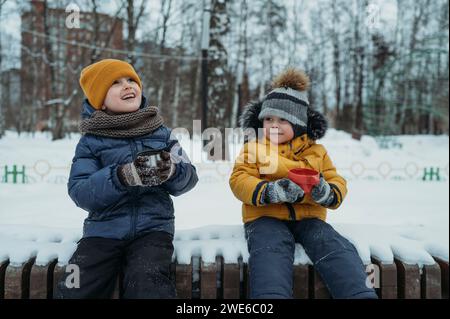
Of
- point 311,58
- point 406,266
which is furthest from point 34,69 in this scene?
point 406,266

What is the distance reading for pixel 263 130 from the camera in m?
2.37

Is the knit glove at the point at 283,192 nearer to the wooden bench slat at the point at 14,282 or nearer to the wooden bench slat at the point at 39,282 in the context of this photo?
the wooden bench slat at the point at 39,282

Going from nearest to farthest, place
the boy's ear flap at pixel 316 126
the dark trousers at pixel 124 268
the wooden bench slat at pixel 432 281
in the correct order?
1. the dark trousers at pixel 124 268
2. the wooden bench slat at pixel 432 281
3. the boy's ear flap at pixel 316 126

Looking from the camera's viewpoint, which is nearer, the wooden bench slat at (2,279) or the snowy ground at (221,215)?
the wooden bench slat at (2,279)

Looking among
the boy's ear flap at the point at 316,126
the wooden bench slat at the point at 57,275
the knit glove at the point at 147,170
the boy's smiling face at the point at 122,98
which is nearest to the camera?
the knit glove at the point at 147,170

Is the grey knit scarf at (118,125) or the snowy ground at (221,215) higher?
the grey knit scarf at (118,125)

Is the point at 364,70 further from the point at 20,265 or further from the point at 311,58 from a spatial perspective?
the point at 20,265

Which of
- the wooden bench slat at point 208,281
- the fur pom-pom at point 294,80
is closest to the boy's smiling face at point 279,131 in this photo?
the fur pom-pom at point 294,80

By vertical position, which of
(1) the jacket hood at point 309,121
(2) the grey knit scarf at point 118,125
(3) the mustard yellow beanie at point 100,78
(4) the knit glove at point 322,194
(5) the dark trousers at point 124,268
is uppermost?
(3) the mustard yellow beanie at point 100,78

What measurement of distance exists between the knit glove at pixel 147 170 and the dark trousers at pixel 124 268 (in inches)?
11.3

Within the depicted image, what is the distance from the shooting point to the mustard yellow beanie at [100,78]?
78.7 inches

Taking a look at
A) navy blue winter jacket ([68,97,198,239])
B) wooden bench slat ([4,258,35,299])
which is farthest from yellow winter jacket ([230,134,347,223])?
wooden bench slat ([4,258,35,299])

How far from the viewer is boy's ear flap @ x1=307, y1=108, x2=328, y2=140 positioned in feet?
7.70

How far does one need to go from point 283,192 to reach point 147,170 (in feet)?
2.19
